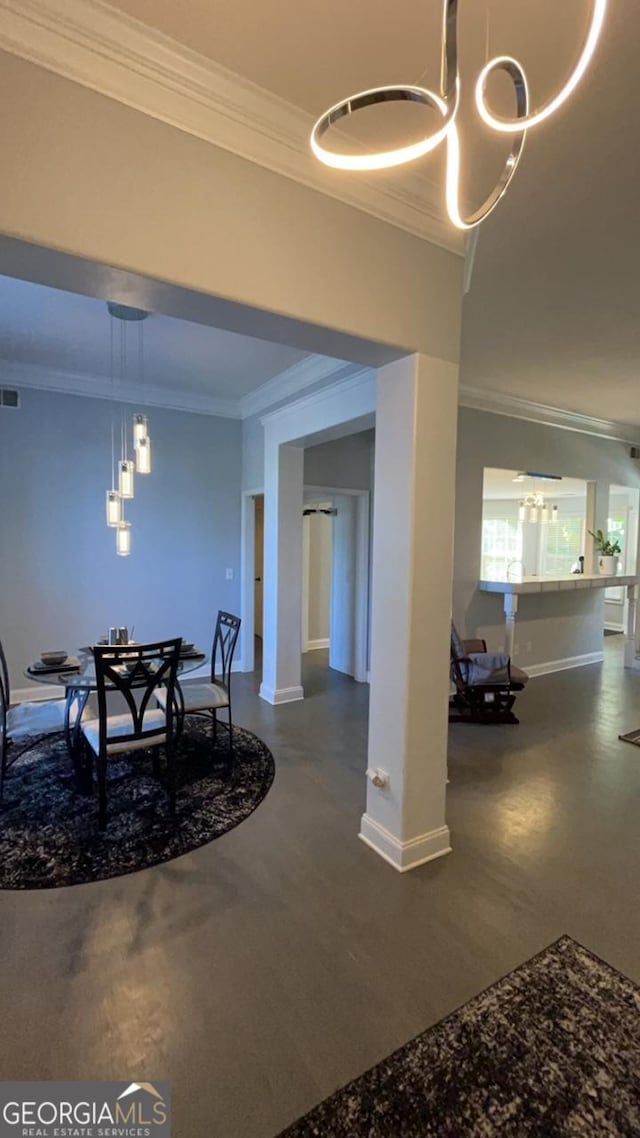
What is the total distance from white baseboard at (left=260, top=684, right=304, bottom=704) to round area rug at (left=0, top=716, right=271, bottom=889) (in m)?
0.98

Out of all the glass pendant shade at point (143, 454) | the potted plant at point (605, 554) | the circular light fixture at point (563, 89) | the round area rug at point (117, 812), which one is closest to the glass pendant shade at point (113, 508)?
the glass pendant shade at point (143, 454)

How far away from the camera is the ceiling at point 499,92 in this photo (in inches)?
54.6

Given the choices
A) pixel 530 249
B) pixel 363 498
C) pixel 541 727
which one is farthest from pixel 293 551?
pixel 530 249

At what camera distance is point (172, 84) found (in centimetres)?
154

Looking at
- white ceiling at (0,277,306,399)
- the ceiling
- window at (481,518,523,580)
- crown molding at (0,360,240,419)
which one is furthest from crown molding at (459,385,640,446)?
window at (481,518,523,580)

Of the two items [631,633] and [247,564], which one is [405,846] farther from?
[631,633]

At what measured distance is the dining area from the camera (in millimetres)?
2371

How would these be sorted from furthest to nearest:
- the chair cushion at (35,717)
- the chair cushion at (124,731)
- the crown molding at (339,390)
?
→ the crown molding at (339,390) < the chair cushion at (35,717) < the chair cushion at (124,731)

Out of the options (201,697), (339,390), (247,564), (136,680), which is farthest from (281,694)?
(339,390)

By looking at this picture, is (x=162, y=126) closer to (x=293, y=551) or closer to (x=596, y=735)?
(x=293, y=551)

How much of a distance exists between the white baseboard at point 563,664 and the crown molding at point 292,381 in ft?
13.2

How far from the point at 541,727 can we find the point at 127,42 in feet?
15.3

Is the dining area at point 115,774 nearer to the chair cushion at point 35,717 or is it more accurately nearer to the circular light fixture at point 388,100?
the chair cushion at point 35,717

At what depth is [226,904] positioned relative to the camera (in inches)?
81.6
